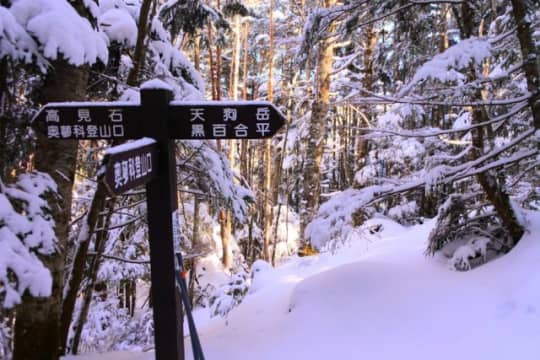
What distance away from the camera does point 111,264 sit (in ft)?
23.8

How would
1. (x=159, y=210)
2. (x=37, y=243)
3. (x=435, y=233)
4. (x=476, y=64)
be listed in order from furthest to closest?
(x=435, y=233), (x=476, y=64), (x=37, y=243), (x=159, y=210)

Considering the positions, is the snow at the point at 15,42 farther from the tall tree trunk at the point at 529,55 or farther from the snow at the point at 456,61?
the tall tree trunk at the point at 529,55

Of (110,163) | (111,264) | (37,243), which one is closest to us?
(110,163)

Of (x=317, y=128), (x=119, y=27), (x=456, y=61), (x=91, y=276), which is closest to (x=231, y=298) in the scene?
(x=91, y=276)

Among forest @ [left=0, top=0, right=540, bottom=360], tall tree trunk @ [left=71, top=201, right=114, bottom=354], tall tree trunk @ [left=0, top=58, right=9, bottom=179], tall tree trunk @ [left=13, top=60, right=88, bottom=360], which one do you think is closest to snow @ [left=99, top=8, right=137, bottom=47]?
forest @ [left=0, top=0, right=540, bottom=360]

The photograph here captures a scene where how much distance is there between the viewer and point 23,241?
2617mm

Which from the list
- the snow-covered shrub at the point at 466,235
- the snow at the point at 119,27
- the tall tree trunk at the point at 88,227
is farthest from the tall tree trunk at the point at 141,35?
the snow-covered shrub at the point at 466,235

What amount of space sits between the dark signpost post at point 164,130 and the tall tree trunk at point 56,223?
0.94 m

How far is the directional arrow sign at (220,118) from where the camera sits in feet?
7.98

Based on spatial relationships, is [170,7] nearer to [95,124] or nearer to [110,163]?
[95,124]

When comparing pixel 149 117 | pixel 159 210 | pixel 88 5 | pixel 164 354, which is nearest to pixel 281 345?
pixel 164 354

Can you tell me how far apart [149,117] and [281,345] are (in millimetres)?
2683

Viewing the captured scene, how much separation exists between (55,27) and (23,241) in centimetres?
138

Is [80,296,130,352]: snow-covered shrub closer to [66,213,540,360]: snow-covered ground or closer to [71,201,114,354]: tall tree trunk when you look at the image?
[71,201,114,354]: tall tree trunk
